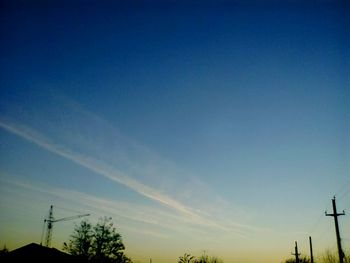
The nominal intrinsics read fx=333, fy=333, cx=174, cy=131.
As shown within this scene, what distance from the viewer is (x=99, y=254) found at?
7694 centimetres

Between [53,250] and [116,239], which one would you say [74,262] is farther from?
[116,239]

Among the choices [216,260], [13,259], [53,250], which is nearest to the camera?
[13,259]

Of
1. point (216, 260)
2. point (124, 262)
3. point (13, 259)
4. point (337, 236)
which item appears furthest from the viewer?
point (216, 260)

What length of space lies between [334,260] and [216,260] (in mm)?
72754

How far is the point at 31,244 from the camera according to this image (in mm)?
42656

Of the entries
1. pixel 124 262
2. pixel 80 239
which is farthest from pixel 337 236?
pixel 80 239

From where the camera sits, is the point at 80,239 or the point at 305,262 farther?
the point at 305,262

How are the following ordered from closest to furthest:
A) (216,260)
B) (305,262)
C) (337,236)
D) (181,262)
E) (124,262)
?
(337,236)
(181,262)
(124,262)
(305,262)
(216,260)

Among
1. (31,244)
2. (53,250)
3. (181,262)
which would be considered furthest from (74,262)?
(181,262)

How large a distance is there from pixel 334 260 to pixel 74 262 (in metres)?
54.7

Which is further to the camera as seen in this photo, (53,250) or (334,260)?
(334,260)

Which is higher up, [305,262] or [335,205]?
[335,205]

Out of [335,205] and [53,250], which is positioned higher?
[335,205]

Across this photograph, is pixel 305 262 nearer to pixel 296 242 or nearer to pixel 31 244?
pixel 296 242
